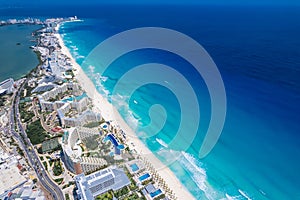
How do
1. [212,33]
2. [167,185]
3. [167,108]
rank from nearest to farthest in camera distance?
[167,185], [167,108], [212,33]

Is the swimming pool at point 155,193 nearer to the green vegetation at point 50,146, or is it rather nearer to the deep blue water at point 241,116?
the deep blue water at point 241,116

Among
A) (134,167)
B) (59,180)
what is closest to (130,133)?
(134,167)

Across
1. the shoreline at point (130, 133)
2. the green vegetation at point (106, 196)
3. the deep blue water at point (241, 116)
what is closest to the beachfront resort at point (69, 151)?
the green vegetation at point (106, 196)

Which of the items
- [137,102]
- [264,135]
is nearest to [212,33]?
[137,102]

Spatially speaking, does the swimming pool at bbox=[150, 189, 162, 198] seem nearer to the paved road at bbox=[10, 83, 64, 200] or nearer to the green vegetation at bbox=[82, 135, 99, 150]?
the paved road at bbox=[10, 83, 64, 200]

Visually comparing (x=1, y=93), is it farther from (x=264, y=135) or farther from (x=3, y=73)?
(x=264, y=135)

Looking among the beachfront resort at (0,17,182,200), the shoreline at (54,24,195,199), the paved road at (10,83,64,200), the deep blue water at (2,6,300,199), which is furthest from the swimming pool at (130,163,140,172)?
the paved road at (10,83,64,200)
